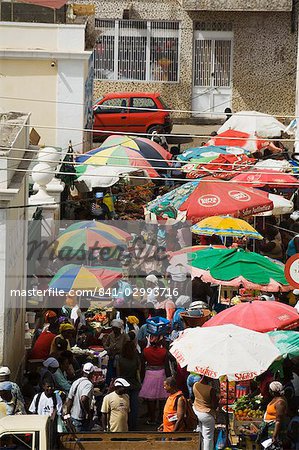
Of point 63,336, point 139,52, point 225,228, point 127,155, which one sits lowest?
point 63,336

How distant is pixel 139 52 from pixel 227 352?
95.5 feet

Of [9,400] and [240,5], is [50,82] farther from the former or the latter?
[9,400]

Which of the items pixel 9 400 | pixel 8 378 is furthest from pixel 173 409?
pixel 8 378

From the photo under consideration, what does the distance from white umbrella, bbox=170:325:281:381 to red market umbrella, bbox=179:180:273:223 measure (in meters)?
6.49

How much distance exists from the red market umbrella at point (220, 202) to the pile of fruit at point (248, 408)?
20.0ft

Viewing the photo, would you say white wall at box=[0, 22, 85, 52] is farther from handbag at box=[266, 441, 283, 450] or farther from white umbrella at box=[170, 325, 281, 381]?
handbag at box=[266, 441, 283, 450]

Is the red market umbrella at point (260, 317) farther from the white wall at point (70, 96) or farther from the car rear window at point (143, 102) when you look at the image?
the car rear window at point (143, 102)

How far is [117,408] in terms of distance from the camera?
15617mm

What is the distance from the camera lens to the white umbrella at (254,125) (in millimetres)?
32906

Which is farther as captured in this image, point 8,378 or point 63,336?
point 63,336

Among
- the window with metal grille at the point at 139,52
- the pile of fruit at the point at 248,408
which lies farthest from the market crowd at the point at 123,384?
the window with metal grille at the point at 139,52

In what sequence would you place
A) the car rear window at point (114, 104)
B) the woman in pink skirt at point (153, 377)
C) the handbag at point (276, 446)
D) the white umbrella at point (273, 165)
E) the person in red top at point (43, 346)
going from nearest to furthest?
the handbag at point (276, 446) < the woman in pink skirt at point (153, 377) < the person in red top at point (43, 346) < the white umbrella at point (273, 165) < the car rear window at point (114, 104)

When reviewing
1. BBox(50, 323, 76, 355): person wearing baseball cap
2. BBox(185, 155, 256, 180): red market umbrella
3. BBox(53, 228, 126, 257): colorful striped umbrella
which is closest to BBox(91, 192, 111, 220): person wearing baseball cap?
BBox(185, 155, 256, 180): red market umbrella

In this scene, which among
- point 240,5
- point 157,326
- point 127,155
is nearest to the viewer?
point 157,326
